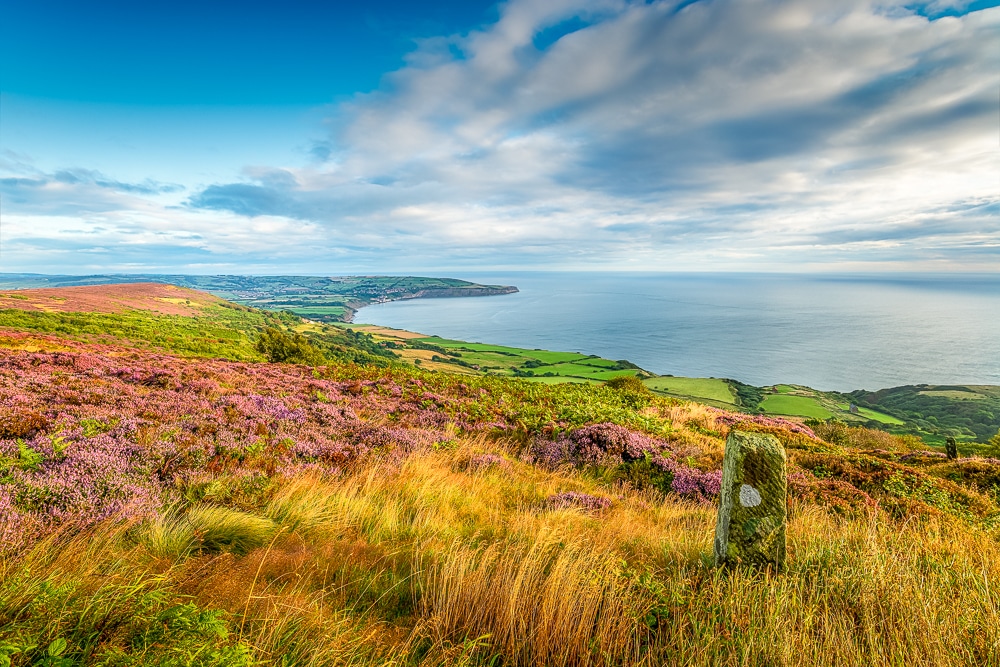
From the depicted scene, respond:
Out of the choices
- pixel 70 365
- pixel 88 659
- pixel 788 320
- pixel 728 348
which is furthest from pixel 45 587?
pixel 788 320

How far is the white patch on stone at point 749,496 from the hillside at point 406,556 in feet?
→ 1.86

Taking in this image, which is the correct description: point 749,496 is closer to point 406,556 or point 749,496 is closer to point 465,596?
point 465,596

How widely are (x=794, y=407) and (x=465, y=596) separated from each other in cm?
6770

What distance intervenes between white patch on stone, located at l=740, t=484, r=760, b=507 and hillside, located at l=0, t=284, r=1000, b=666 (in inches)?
22.3

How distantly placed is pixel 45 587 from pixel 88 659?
712 mm

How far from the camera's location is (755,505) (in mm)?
3561

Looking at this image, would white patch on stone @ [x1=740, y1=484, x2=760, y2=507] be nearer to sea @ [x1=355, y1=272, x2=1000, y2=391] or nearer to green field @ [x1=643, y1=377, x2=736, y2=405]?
green field @ [x1=643, y1=377, x2=736, y2=405]

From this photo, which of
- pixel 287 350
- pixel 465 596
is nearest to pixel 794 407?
pixel 287 350

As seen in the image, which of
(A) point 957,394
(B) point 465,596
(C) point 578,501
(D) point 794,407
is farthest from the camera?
(A) point 957,394

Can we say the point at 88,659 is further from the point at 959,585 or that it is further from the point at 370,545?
the point at 959,585

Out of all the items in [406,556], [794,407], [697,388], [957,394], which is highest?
[406,556]

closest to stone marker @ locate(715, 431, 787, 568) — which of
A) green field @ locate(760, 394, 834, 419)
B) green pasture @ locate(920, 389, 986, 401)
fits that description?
green field @ locate(760, 394, 834, 419)

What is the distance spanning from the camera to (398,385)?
Result: 44.7ft

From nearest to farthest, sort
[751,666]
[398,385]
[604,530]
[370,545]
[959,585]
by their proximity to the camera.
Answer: [751,666] → [959,585] → [370,545] → [604,530] → [398,385]
